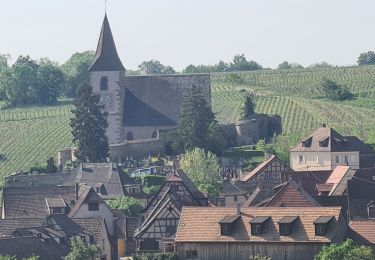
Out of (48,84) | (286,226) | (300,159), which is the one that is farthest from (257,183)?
(48,84)

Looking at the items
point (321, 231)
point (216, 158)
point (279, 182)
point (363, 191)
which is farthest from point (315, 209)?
point (216, 158)

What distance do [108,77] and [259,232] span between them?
5814cm

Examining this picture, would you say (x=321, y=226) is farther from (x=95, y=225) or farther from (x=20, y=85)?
(x=20, y=85)

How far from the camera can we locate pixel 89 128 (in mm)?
127688

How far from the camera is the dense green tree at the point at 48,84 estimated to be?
570 ft

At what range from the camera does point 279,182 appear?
341 ft

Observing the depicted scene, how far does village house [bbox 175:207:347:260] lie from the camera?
78625mm

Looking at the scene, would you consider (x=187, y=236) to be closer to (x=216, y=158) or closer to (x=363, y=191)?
(x=363, y=191)

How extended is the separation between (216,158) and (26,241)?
4043 cm

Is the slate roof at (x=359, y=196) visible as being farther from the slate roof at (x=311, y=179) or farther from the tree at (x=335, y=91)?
the tree at (x=335, y=91)

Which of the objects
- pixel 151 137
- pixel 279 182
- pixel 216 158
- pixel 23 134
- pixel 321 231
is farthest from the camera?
pixel 23 134

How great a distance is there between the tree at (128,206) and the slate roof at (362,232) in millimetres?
25273

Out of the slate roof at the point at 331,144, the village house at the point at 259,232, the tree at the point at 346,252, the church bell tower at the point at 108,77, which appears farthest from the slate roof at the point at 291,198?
the church bell tower at the point at 108,77

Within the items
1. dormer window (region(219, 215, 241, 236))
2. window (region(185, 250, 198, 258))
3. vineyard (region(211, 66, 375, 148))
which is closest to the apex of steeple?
vineyard (region(211, 66, 375, 148))
